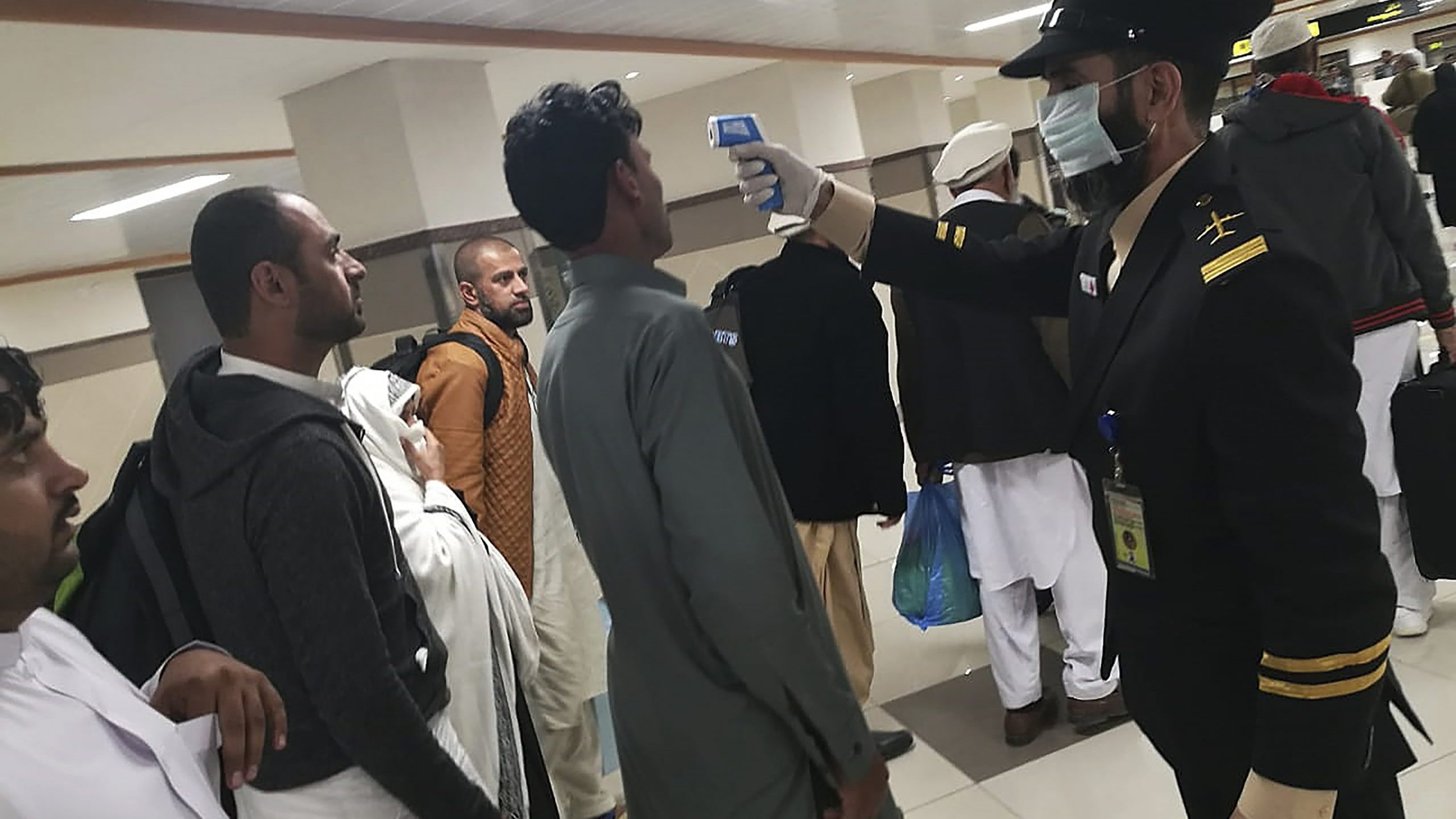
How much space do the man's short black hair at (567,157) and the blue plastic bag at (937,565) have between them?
1.88 metres

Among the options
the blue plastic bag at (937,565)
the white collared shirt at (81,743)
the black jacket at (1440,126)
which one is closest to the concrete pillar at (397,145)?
the blue plastic bag at (937,565)

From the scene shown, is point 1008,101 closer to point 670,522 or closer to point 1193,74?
point 1193,74

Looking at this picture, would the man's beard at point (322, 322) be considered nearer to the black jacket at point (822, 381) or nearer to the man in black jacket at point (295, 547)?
the man in black jacket at point (295, 547)

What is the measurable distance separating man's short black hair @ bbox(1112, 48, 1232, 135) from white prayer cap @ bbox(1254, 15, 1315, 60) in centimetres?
187

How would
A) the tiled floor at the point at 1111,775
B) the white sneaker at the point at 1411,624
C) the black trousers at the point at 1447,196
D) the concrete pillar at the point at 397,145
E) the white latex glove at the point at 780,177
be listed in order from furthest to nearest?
the concrete pillar at the point at 397,145
the black trousers at the point at 1447,196
the white sneaker at the point at 1411,624
the tiled floor at the point at 1111,775
the white latex glove at the point at 780,177

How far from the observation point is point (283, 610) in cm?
125

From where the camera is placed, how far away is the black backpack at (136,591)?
127cm

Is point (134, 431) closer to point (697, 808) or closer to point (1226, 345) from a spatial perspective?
point (697, 808)

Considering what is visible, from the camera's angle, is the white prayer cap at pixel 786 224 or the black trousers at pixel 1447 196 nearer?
the white prayer cap at pixel 786 224

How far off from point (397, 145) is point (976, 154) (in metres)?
2.92

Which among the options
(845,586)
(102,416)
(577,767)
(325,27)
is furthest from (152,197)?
(845,586)

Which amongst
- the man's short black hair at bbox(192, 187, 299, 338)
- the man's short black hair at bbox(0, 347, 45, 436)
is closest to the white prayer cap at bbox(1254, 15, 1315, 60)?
the man's short black hair at bbox(192, 187, 299, 338)

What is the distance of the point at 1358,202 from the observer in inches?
103

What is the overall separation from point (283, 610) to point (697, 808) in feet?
2.01
